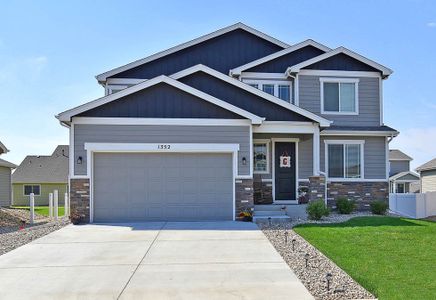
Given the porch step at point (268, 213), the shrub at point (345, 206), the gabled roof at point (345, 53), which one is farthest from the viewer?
the gabled roof at point (345, 53)

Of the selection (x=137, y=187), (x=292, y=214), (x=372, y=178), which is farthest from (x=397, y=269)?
(x=372, y=178)

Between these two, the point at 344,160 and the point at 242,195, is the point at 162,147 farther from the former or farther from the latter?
the point at 344,160

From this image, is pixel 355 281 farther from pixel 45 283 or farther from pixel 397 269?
pixel 45 283

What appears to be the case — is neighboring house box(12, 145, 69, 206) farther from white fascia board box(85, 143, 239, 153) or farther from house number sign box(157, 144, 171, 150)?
house number sign box(157, 144, 171, 150)

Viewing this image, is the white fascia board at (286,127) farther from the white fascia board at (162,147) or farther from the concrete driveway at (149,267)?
the concrete driveway at (149,267)

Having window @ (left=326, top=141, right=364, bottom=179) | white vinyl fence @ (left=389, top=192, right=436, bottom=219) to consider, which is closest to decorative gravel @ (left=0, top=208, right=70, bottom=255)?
window @ (left=326, top=141, right=364, bottom=179)

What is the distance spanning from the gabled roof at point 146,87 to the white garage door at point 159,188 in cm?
156

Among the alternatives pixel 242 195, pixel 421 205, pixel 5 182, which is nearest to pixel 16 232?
pixel 242 195

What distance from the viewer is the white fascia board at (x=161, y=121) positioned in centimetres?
1341

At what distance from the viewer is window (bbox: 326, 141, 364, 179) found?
17.1 m

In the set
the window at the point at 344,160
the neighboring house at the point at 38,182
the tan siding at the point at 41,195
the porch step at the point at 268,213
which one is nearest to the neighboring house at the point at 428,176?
the window at the point at 344,160

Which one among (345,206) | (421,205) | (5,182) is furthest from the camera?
(5,182)

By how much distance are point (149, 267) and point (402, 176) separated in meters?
38.3

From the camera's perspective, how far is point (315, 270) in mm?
7535
